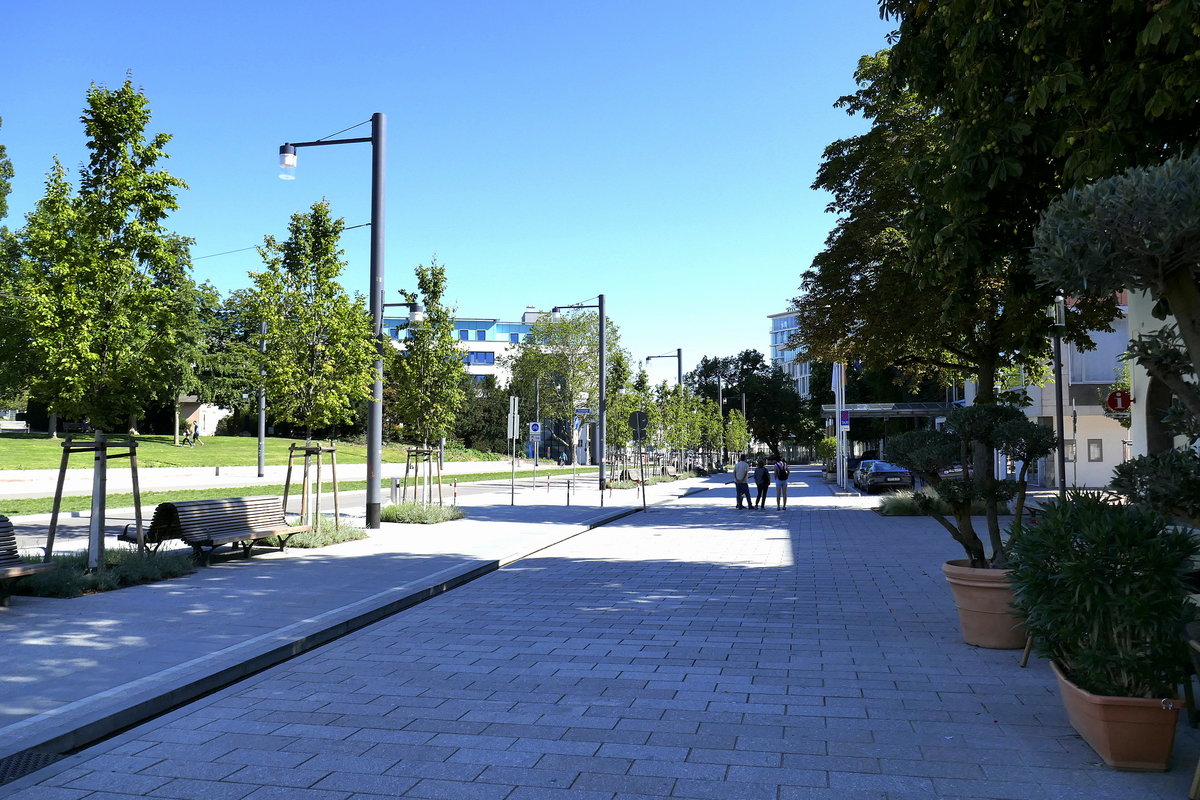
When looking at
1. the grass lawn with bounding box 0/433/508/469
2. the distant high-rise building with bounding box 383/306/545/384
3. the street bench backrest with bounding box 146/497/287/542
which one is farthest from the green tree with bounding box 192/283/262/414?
the distant high-rise building with bounding box 383/306/545/384

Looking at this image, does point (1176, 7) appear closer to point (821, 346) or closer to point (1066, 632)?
point (1066, 632)

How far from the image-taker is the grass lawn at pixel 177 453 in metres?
37.4

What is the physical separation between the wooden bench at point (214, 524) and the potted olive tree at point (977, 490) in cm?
838

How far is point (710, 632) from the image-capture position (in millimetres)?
7887

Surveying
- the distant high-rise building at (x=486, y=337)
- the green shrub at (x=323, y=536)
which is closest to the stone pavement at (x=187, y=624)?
the green shrub at (x=323, y=536)

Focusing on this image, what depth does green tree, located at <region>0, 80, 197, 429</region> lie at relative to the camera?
980cm

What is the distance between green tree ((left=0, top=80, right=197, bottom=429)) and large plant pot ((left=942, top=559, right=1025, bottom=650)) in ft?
29.2

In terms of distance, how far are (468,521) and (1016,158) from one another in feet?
45.6

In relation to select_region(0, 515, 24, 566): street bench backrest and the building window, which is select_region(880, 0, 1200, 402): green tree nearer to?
select_region(0, 515, 24, 566): street bench backrest

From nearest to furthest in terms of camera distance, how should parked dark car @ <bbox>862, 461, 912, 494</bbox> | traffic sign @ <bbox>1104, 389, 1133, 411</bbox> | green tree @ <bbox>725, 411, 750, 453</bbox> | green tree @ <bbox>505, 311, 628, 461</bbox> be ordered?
traffic sign @ <bbox>1104, 389, 1133, 411</bbox> → parked dark car @ <bbox>862, 461, 912, 494</bbox> → green tree @ <bbox>725, 411, 750, 453</bbox> → green tree @ <bbox>505, 311, 628, 461</bbox>

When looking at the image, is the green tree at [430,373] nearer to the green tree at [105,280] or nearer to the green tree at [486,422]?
the green tree at [105,280]

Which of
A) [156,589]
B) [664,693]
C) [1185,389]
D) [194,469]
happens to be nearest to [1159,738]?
[1185,389]

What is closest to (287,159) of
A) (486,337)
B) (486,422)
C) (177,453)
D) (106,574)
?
(106,574)

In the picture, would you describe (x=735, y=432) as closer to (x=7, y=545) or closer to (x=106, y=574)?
(x=106, y=574)
